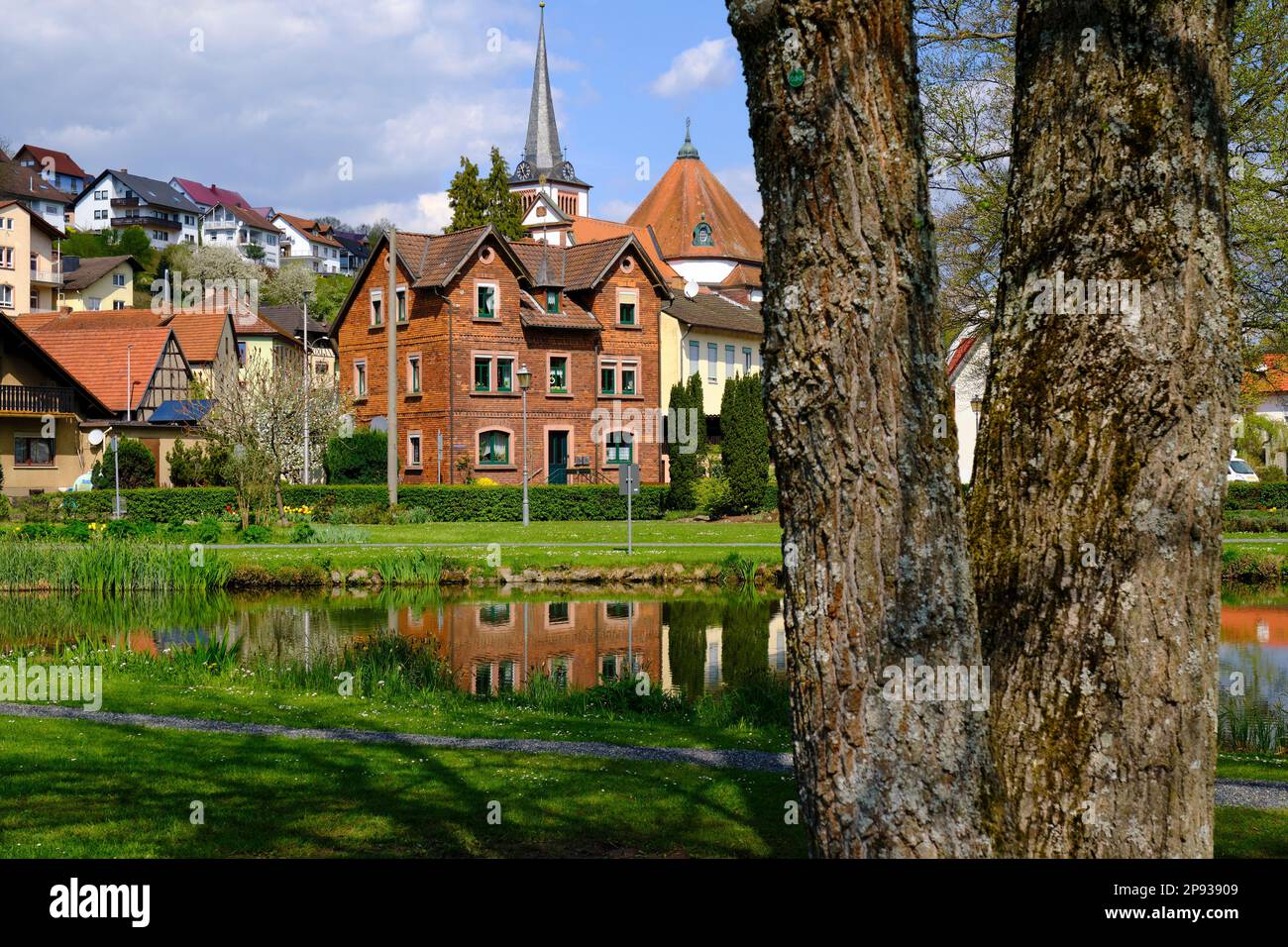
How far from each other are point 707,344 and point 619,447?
9032mm

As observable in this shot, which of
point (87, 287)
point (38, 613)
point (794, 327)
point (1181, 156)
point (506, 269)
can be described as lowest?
point (38, 613)

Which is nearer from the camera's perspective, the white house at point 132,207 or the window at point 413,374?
the window at point 413,374

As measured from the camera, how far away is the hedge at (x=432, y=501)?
3847 cm

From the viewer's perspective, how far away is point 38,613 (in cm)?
2158

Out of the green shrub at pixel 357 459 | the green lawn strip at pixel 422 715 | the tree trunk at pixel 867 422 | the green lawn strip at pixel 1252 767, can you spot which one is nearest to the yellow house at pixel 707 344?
the green shrub at pixel 357 459

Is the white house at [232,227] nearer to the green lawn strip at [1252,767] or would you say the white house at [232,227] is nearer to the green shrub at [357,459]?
the green shrub at [357,459]

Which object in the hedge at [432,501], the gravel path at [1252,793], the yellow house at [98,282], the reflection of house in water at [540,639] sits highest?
the yellow house at [98,282]

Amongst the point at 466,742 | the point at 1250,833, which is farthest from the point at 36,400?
the point at 1250,833

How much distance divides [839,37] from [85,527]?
2812cm

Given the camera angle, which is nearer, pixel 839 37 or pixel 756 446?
pixel 839 37

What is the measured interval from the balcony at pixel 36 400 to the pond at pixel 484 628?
26898 mm

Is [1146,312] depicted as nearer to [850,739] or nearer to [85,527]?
[850,739]

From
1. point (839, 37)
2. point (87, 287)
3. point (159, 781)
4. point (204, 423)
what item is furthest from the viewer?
point (87, 287)
